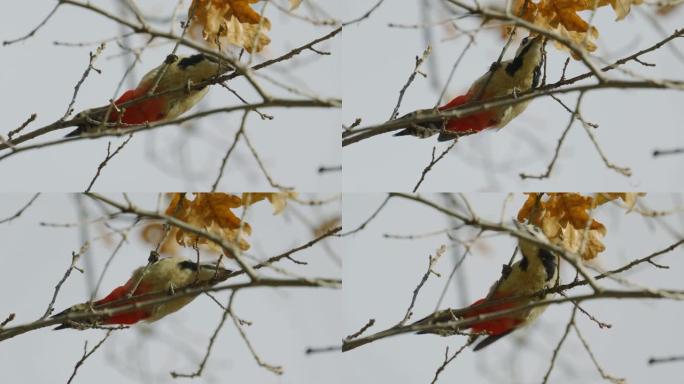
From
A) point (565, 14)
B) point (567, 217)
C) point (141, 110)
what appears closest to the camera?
point (565, 14)

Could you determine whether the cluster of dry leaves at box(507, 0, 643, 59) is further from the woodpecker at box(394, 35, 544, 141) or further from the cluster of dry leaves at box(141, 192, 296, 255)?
the cluster of dry leaves at box(141, 192, 296, 255)

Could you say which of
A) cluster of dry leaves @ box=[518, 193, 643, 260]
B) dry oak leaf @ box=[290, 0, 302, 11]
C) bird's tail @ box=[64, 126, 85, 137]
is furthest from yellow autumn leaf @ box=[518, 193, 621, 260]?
bird's tail @ box=[64, 126, 85, 137]

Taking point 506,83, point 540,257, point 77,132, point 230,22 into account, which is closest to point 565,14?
point 506,83

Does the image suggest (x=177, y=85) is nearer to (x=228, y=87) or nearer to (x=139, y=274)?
(x=228, y=87)

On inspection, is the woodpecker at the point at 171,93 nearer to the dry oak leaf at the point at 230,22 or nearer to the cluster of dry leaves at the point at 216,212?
the dry oak leaf at the point at 230,22

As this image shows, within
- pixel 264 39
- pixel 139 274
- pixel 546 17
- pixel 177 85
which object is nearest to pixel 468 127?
pixel 546 17

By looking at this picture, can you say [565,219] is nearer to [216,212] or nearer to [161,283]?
[216,212]
